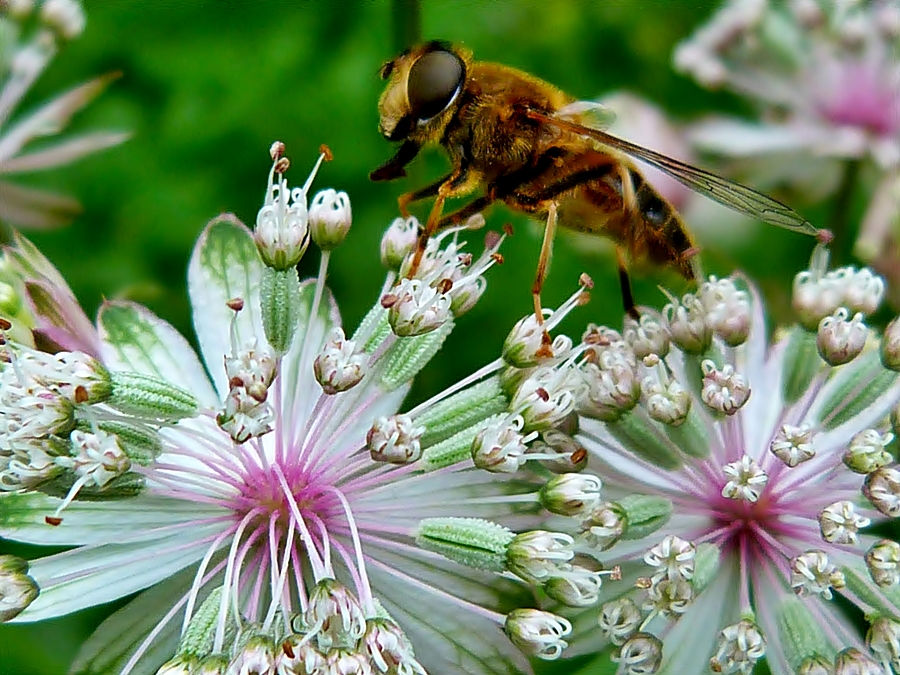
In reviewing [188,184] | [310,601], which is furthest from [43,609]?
[188,184]

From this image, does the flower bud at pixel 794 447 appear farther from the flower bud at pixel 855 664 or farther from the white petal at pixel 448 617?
the white petal at pixel 448 617

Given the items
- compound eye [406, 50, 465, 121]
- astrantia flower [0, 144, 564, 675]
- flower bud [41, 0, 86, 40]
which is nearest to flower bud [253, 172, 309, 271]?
astrantia flower [0, 144, 564, 675]

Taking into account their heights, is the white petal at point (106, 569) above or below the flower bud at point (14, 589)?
above

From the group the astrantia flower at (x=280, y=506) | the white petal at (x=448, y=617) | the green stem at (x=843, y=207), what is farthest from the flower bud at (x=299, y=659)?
the green stem at (x=843, y=207)

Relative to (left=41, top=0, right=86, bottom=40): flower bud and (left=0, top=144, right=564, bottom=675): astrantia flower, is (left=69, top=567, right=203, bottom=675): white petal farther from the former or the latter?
(left=41, top=0, right=86, bottom=40): flower bud

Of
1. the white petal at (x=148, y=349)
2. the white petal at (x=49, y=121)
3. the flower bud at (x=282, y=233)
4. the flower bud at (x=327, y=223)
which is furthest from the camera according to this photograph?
the white petal at (x=49, y=121)

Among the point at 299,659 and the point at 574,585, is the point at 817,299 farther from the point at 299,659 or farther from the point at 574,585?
the point at 299,659
